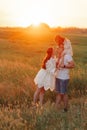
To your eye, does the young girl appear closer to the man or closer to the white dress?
the white dress

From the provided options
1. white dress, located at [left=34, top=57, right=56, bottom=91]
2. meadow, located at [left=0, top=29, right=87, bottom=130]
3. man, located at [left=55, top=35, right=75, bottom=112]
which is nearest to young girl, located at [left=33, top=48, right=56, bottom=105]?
white dress, located at [left=34, top=57, right=56, bottom=91]

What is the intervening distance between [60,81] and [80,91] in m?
2.28

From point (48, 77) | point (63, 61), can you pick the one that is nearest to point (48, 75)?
point (48, 77)

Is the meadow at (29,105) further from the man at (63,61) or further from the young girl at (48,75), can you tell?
the man at (63,61)

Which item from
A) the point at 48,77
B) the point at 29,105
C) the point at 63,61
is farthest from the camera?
the point at 29,105

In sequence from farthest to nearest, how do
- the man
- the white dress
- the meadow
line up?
the white dress
the man
the meadow

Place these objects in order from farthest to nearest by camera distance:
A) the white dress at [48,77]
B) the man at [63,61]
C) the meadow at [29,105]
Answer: the white dress at [48,77] → the man at [63,61] → the meadow at [29,105]

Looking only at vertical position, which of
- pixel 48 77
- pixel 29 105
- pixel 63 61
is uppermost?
pixel 63 61

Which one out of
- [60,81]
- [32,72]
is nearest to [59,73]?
[60,81]

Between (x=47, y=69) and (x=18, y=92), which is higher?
(x=47, y=69)

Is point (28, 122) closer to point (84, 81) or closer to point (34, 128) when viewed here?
point (34, 128)

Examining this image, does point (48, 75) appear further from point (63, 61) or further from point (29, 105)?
point (29, 105)

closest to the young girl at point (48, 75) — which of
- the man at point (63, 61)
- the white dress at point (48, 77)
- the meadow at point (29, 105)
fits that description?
the white dress at point (48, 77)

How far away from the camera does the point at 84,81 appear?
1295 cm
